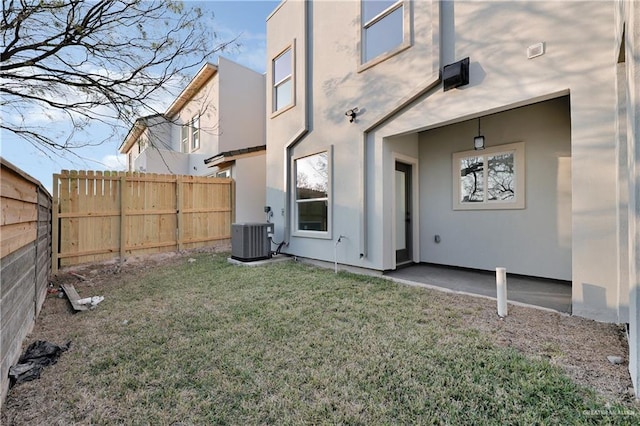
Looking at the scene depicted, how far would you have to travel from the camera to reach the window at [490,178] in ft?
17.2

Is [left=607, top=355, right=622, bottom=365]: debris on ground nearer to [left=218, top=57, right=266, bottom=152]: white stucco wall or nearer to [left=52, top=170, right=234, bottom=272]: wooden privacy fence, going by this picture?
[left=52, top=170, right=234, bottom=272]: wooden privacy fence

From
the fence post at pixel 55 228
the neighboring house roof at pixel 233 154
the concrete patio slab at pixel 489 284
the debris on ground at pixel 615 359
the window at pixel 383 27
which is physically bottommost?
the debris on ground at pixel 615 359

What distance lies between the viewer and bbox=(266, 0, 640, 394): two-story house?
3123 millimetres

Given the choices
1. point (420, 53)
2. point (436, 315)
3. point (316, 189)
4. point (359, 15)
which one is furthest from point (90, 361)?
point (359, 15)

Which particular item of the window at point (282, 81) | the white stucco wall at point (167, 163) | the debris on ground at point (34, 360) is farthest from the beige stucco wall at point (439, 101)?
the white stucco wall at point (167, 163)

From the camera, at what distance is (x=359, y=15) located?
5.74 metres

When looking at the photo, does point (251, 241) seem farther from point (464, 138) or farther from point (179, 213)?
point (464, 138)

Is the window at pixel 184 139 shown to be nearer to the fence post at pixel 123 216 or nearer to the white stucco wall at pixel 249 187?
the white stucco wall at pixel 249 187

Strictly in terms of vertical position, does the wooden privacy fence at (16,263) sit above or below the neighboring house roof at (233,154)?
below

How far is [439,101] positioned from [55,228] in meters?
8.10

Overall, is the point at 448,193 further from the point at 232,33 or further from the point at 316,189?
the point at 232,33

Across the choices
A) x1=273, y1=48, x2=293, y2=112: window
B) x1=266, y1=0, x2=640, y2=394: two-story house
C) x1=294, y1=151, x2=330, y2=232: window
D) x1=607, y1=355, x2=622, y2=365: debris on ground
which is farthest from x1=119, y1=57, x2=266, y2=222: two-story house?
x1=607, y1=355, x2=622, y2=365: debris on ground

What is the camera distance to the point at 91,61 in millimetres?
4559

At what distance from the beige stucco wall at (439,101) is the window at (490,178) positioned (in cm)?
61
